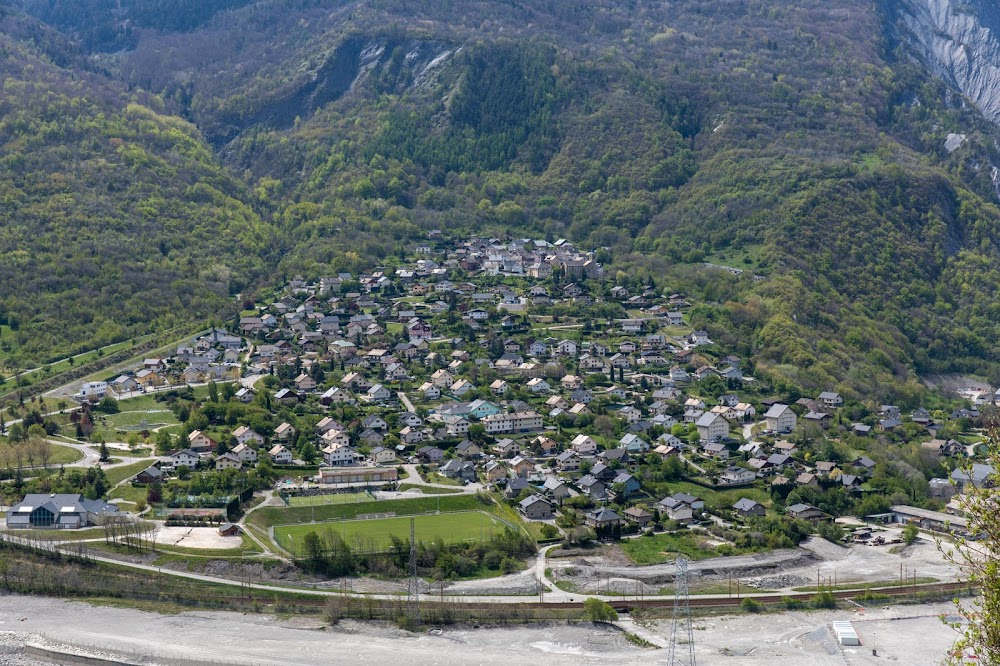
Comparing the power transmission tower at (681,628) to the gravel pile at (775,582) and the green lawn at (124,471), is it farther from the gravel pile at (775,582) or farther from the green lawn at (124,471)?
the green lawn at (124,471)

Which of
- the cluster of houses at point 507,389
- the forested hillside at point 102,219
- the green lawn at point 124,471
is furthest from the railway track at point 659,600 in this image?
the forested hillside at point 102,219

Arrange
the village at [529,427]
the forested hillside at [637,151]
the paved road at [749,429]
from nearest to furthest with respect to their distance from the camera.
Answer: the village at [529,427]
the paved road at [749,429]
the forested hillside at [637,151]

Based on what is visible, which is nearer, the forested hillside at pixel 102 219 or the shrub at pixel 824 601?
the shrub at pixel 824 601

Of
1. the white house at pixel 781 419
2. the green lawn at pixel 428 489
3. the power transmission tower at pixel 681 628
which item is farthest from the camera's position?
the white house at pixel 781 419

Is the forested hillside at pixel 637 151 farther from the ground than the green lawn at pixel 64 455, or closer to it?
farther from the ground

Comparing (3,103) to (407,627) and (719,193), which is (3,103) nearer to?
(719,193)

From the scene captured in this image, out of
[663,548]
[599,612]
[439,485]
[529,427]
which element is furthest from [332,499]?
[599,612]

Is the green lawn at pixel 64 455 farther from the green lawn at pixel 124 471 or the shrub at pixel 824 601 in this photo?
the shrub at pixel 824 601

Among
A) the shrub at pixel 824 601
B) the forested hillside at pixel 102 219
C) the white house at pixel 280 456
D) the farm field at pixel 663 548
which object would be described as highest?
the forested hillside at pixel 102 219
